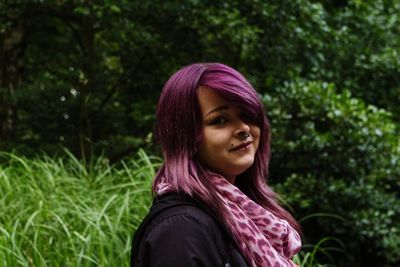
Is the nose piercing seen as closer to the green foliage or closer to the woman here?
the woman

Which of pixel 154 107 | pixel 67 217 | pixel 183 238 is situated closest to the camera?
pixel 183 238

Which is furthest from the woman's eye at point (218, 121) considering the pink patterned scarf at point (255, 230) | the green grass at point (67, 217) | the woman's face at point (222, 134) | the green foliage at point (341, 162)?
the green foliage at point (341, 162)

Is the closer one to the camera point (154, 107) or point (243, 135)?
point (243, 135)

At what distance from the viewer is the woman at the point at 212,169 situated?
57.9 inches

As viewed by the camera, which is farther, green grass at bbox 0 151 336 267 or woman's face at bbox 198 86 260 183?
green grass at bbox 0 151 336 267

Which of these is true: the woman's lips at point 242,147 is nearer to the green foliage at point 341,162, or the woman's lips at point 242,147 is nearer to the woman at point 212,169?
the woman at point 212,169

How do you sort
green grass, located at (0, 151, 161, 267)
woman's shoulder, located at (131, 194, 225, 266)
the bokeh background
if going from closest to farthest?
woman's shoulder, located at (131, 194, 225, 266), green grass, located at (0, 151, 161, 267), the bokeh background

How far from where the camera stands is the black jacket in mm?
1376

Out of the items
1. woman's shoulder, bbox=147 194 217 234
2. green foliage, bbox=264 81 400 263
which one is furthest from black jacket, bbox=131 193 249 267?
green foliage, bbox=264 81 400 263

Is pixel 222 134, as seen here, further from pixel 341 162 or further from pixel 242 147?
pixel 341 162

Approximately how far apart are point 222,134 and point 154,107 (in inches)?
201

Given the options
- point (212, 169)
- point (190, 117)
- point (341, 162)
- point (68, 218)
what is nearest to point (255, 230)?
point (212, 169)

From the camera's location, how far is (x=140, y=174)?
4281 mm

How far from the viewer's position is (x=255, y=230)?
1607 mm
